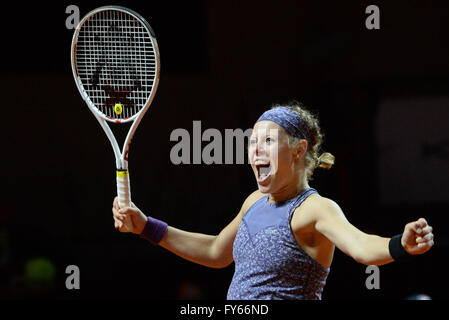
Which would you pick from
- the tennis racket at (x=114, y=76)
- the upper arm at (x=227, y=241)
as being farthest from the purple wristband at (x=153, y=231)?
the tennis racket at (x=114, y=76)

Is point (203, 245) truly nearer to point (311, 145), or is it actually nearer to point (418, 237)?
Result: point (311, 145)

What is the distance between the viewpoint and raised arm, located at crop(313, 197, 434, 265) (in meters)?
1.52

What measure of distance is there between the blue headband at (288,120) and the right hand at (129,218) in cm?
49

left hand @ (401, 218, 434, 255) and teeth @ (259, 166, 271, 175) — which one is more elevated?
teeth @ (259, 166, 271, 175)

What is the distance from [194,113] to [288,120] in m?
1.95

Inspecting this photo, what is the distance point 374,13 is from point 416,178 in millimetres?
937

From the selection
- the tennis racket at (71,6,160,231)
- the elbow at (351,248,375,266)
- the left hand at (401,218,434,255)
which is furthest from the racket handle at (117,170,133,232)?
the left hand at (401,218,434,255)

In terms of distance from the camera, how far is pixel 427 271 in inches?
146

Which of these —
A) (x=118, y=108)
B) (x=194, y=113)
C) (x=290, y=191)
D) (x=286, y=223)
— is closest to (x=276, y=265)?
(x=286, y=223)

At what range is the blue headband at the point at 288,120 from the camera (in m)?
1.99

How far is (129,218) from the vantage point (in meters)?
2.14

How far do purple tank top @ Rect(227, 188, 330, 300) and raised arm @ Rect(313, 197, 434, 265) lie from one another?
98 mm

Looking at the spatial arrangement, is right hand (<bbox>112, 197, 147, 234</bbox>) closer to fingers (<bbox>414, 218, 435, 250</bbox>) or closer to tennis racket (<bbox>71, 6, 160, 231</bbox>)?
tennis racket (<bbox>71, 6, 160, 231</bbox>)

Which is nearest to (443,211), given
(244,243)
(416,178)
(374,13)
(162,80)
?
(416,178)
